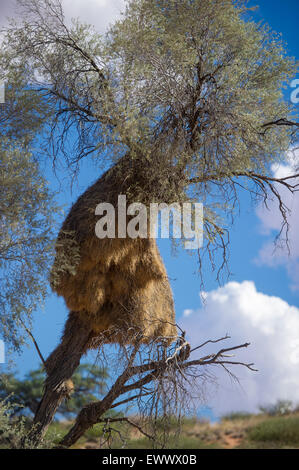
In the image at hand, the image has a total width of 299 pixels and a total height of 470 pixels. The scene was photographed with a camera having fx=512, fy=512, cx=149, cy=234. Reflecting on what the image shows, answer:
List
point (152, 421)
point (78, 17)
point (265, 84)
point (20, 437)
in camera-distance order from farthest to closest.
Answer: point (265, 84) < point (78, 17) < point (20, 437) < point (152, 421)

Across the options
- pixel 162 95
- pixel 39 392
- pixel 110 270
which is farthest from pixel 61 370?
pixel 39 392

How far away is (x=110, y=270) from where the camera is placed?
8.74 metres

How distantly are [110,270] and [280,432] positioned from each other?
299 inches

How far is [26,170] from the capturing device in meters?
8.15

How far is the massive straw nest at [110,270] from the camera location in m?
8.38

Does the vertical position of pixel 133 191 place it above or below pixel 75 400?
above

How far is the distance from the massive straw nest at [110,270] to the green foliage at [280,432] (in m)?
6.00

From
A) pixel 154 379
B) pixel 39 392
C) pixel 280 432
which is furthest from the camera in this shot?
pixel 39 392

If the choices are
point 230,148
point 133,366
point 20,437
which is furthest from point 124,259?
point 20,437

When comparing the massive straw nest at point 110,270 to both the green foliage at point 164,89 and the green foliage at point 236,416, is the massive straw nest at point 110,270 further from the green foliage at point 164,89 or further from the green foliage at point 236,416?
the green foliage at point 236,416

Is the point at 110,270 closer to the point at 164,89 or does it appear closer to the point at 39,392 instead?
the point at 164,89
